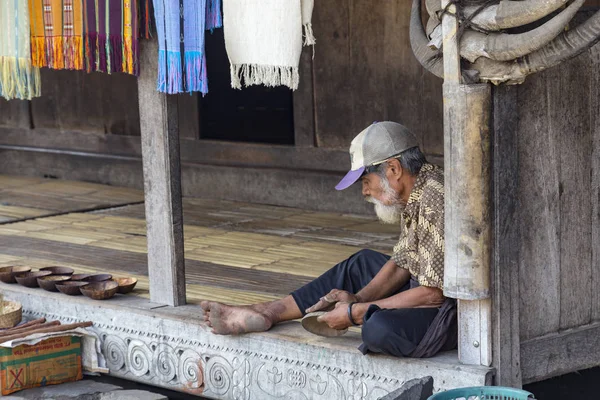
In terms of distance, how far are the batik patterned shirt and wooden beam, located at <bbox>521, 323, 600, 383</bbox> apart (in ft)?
1.44

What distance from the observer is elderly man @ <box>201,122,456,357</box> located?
410 centimetres

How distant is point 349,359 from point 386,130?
2.96 ft

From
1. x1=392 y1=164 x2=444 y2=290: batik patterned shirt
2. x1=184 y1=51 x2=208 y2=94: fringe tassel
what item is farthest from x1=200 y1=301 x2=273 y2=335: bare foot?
x1=184 y1=51 x2=208 y2=94: fringe tassel

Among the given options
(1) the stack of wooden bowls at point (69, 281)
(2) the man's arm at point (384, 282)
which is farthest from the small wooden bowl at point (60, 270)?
(2) the man's arm at point (384, 282)

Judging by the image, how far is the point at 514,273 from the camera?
399 centimetres

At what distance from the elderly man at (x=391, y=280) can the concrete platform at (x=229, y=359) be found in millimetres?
80

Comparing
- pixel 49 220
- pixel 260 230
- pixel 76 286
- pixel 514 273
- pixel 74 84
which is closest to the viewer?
pixel 514 273

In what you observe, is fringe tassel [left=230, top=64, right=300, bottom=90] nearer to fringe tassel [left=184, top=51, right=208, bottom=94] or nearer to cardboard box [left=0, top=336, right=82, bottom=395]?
fringe tassel [left=184, top=51, right=208, bottom=94]

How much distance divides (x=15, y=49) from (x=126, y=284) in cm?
125

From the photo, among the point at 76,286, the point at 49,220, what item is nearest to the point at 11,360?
the point at 76,286

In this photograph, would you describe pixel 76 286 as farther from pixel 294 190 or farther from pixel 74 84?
pixel 74 84

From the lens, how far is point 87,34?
4.99m

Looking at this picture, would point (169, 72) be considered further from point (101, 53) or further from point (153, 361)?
point (153, 361)

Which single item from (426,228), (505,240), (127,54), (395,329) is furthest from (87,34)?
(505,240)
